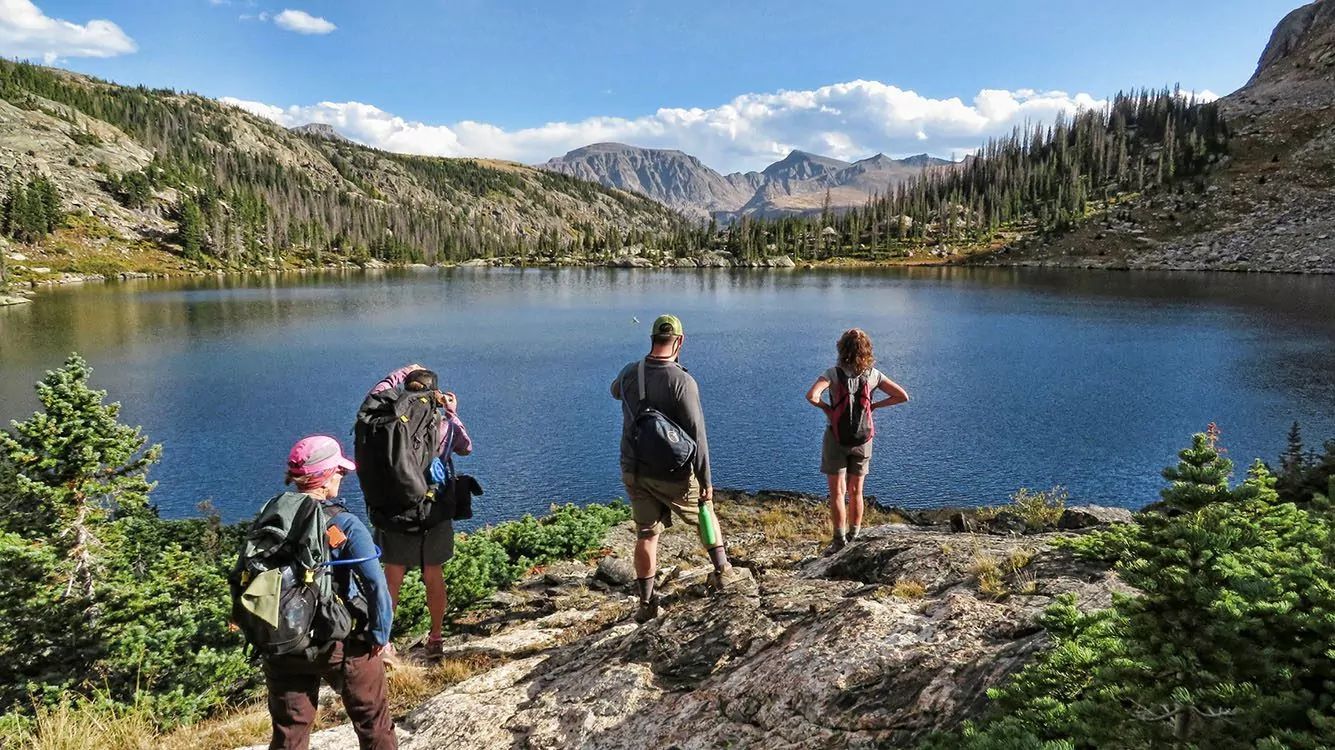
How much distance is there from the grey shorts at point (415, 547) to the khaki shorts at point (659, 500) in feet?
6.02

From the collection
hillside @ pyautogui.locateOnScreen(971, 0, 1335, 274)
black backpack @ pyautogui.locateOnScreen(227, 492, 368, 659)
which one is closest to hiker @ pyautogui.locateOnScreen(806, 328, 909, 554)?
black backpack @ pyautogui.locateOnScreen(227, 492, 368, 659)

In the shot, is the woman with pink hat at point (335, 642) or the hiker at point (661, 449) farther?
the hiker at point (661, 449)

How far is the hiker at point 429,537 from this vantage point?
647 centimetres

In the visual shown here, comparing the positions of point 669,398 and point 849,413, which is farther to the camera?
point 849,413

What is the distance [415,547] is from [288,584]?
2.55 meters

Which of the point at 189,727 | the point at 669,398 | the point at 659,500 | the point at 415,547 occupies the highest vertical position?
the point at 669,398

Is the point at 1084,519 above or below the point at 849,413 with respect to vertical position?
below

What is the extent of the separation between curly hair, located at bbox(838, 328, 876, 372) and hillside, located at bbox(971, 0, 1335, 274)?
378 ft

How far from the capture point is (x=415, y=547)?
661 centimetres

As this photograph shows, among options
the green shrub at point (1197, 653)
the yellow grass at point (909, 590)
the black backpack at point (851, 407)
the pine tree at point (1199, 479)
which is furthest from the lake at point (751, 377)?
the green shrub at point (1197, 653)

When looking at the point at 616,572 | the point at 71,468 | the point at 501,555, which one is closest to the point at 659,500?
the point at 616,572

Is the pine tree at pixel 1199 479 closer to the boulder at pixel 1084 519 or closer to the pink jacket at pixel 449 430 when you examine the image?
the pink jacket at pixel 449 430

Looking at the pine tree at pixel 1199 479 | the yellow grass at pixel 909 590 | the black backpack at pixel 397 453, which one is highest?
the pine tree at pixel 1199 479

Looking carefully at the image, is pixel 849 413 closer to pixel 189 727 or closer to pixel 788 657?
pixel 788 657
